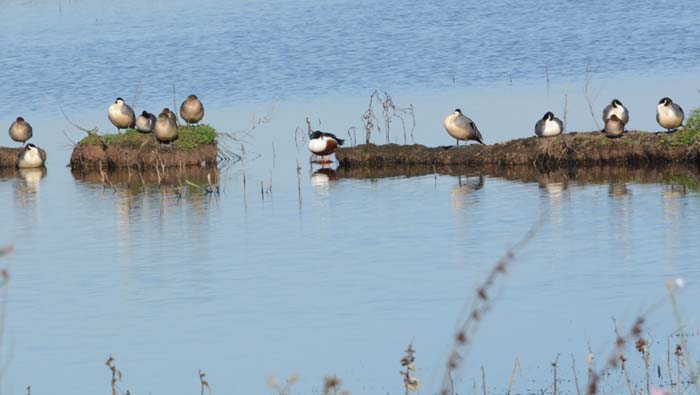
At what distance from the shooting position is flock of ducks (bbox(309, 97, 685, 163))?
22891mm

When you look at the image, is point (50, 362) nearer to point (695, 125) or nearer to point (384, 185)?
point (384, 185)

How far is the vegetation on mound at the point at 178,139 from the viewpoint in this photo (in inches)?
1022

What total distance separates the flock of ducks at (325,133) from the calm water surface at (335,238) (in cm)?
55

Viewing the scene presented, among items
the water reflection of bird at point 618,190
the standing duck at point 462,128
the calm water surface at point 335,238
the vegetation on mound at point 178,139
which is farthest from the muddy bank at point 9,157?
the water reflection of bird at point 618,190

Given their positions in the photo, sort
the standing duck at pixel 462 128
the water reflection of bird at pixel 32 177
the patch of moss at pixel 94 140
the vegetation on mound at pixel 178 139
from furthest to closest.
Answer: the patch of moss at pixel 94 140, the vegetation on mound at pixel 178 139, the standing duck at pixel 462 128, the water reflection of bird at pixel 32 177

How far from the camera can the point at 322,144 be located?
25.2m

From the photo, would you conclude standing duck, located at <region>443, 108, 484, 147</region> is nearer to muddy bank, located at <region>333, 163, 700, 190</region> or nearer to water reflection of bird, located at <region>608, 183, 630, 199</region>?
muddy bank, located at <region>333, 163, 700, 190</region>

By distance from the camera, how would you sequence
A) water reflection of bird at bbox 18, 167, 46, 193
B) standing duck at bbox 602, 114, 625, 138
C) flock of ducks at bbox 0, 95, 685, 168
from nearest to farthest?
standing duck at bbox 602, 114, 625, 138, flock of ducks at bbox 0, 95, 685, 168, water reflection of bird at bbox 18, 167, 46, 193

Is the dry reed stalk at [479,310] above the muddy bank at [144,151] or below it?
below

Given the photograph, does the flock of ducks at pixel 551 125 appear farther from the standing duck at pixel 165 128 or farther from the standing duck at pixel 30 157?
the standing duck at pixel 30 157

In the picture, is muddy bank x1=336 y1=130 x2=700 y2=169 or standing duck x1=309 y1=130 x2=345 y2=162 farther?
standing duck x1=309 y1=130 x2=345 y2=162

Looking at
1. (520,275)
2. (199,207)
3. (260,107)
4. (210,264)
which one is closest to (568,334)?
(520,275)

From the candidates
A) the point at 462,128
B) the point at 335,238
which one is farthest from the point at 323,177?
the point at 335,238

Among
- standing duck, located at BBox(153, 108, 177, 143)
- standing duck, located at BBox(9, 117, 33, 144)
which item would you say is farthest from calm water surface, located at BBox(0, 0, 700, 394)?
standing duck, located at BBox(153, 108, 177, 143)
